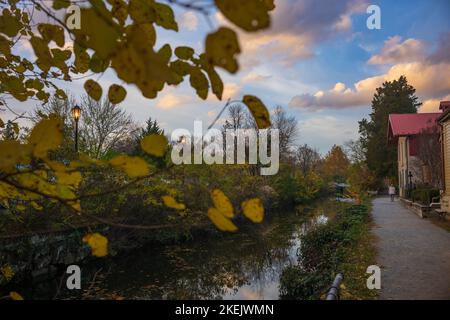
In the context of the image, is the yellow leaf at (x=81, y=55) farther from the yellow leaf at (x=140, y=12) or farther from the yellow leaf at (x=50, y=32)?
the yellow leaf at (x=140, y=12)

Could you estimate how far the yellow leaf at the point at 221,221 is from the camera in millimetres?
790

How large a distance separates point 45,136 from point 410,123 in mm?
30699

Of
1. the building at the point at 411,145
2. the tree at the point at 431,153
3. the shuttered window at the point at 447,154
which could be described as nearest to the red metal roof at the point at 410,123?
the building at the point at 411,145

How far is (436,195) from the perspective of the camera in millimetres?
16234

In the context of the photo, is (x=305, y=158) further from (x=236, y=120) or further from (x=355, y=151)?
(x=236, y=120)

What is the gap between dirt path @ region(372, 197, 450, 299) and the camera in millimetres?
5074

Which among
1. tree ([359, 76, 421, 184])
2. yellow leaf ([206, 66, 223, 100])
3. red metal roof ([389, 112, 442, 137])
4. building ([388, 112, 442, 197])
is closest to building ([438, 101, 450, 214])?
building ([388, 112, 442, 197])

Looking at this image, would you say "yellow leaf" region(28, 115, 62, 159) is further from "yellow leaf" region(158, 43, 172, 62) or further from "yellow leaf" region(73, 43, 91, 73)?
"yellow leaf" region(73, 43, 91, 73)

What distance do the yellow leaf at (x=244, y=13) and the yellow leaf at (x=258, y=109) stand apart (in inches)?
10.2

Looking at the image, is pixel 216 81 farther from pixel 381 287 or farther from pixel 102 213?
pixel 102 213

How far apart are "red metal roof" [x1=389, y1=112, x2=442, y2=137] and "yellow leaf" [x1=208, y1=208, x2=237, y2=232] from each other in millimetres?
28498

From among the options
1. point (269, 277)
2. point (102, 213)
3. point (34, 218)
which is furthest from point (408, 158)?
point (34, 218)

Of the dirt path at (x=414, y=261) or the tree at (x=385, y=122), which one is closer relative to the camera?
the dirt path at (x=414, y=261)
